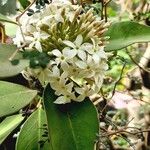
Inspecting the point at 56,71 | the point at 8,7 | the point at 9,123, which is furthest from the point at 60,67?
the point at 8,7

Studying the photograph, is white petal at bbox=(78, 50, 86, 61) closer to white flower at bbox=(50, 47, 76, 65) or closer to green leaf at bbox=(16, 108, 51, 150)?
white flower at bbox=(50, 47, 76, 65)

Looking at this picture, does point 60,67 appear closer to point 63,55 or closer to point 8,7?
point 63,55

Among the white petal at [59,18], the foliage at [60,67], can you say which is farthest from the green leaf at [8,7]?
the white petal at [59,18]

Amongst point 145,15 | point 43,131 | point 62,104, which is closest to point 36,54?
point 62,104

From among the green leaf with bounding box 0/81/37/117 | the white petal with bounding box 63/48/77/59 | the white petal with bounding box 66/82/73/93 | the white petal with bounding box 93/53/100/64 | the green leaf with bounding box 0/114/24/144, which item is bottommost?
the green leaf with bounding box 0/114/24/144

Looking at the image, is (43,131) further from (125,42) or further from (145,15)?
(145,15)

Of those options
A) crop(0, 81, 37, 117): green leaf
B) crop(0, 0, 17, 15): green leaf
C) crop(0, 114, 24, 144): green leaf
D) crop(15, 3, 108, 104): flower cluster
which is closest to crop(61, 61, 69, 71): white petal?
crop(15, 3, 108, 104): flower cluster

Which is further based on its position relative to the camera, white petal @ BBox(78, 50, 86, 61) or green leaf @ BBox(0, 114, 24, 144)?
green leaf @ BBox(0, 114, 24, 144)
